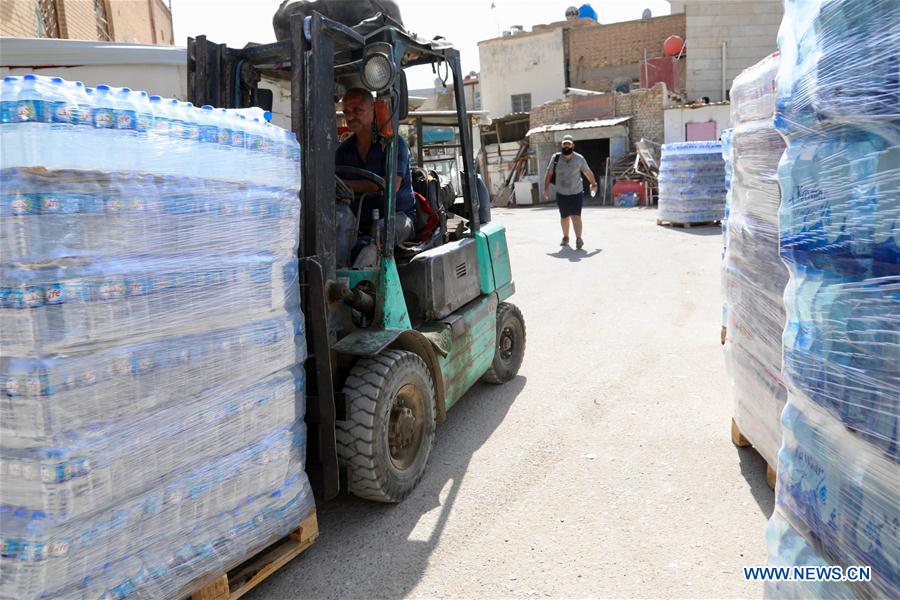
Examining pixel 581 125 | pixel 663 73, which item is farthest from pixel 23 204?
pixel 663 73

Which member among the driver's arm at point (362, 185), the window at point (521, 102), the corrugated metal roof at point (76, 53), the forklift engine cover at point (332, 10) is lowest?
the driver's arm at point (362, 185)

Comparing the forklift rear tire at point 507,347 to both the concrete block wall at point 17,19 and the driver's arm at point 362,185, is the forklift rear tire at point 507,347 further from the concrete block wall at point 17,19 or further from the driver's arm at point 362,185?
the concrete block wall at point 17,19

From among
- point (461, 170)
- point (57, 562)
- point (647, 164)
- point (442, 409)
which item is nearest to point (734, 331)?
point (442, 409)

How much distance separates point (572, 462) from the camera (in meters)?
4.13

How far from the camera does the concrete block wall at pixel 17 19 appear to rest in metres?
9.27

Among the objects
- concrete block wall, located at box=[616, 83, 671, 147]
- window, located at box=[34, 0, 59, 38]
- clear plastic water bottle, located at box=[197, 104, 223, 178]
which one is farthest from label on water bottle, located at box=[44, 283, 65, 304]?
concrete block wall, located at box=[616, 83, 671, 147]

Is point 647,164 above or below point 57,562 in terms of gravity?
above

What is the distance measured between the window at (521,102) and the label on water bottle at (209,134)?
34094 millimetres

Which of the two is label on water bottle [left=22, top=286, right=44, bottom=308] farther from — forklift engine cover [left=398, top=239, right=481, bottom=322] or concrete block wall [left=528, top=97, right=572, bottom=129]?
concrete block wall [left=528, top=97, right=572, bottom=129]

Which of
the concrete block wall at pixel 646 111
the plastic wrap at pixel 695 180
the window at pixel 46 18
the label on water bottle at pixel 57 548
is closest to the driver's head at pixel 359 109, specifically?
the label on water bottle at pixel 57 548

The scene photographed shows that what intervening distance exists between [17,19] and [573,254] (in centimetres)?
934

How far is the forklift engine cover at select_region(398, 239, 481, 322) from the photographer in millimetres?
4336

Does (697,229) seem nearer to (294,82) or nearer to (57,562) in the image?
(294,82)

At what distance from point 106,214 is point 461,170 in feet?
12.1
